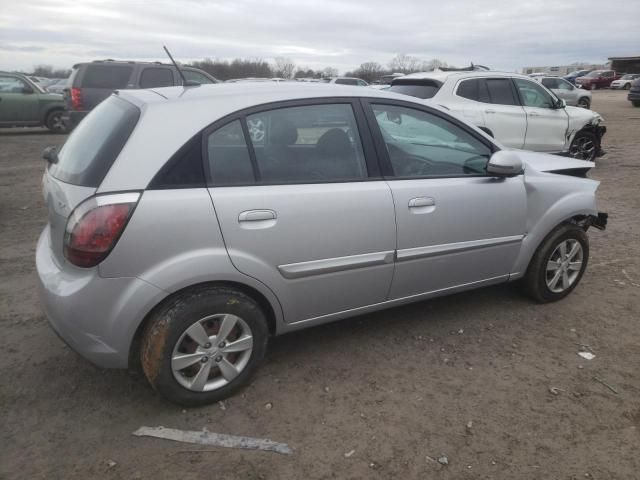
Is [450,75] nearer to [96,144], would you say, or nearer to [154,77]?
[96,144]

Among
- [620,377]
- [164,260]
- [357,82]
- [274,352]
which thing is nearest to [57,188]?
[164,260]

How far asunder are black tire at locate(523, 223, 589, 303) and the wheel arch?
213cm

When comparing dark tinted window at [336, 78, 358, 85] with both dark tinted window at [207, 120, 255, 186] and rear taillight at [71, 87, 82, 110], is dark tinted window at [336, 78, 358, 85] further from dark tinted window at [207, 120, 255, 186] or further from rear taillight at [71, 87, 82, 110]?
dark tinted window at [207, 120, 255, 186]

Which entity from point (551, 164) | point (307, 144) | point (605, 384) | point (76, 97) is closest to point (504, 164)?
point (551, 164)

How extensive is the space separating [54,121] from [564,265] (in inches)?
557

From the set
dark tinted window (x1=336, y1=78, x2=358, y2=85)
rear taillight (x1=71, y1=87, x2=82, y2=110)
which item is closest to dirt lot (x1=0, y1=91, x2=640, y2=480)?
rear taillight (x1=71, y1=87, x2=82, y2=110)

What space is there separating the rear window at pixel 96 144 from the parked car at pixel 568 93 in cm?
2055

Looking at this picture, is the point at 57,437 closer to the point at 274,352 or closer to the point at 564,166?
the point at 274,352

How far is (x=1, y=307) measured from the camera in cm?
372

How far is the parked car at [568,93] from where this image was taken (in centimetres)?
2016

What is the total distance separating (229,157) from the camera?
102 inches

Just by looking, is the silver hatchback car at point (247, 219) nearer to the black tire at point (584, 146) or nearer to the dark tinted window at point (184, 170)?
the dark tinted window at point (184, 170)

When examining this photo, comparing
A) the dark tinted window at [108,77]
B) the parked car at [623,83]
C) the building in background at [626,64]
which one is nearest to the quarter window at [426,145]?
the dark tinted window at [108,77]

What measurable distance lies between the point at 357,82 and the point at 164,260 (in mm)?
19701
